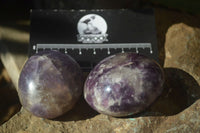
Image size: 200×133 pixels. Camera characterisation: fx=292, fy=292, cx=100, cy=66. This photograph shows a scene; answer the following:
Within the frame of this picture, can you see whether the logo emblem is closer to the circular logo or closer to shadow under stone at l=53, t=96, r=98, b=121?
the circular logo

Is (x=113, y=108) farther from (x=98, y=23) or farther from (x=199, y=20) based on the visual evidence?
(x=199, y=20)

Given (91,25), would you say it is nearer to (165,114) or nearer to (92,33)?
(92,33)

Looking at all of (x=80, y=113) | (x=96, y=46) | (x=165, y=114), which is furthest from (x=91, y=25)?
(x=165, y=114)

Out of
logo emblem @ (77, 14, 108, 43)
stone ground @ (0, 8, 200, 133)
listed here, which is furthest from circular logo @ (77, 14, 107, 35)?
stone ground @ (0, 8, 200, 133)

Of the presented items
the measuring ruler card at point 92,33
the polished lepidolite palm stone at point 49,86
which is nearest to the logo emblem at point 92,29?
the measuring ruler card at point 92,33

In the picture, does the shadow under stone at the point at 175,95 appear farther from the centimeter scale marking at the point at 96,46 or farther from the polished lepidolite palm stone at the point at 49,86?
the polished lepidolite palm stone at the point at 49,86

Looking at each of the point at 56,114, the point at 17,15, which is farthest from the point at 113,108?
the point at 17,15
